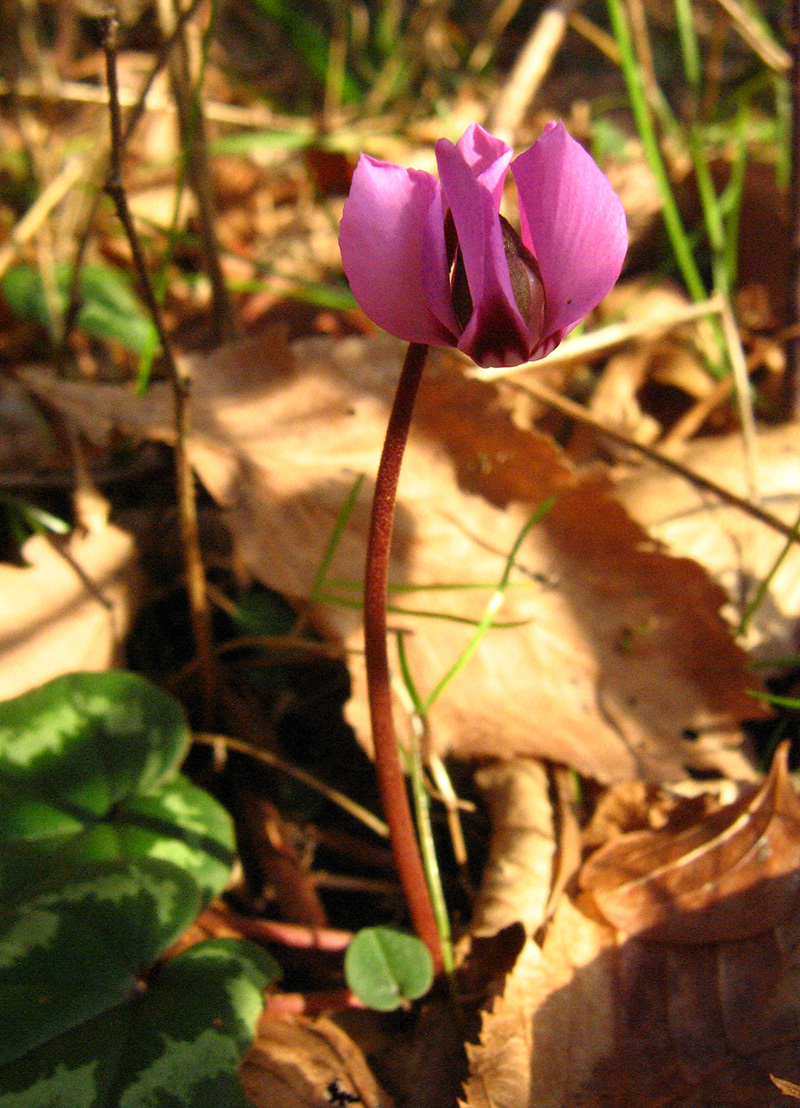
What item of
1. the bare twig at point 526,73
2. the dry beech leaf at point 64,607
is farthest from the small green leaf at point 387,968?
the bare twig at point 526,73

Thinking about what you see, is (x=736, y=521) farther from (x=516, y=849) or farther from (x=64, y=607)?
(x=64, y=607)

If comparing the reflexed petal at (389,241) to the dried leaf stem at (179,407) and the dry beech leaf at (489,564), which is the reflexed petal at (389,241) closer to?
the dried leaf stem at (179,407)

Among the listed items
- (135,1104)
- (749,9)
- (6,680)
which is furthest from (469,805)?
(749,9)

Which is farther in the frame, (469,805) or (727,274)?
(727,274)

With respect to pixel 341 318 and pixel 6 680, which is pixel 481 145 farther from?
pixel 341 318

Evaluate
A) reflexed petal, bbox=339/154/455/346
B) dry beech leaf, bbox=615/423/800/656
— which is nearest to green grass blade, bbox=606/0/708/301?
dry beech leaf, bbox=615/423/800/656
